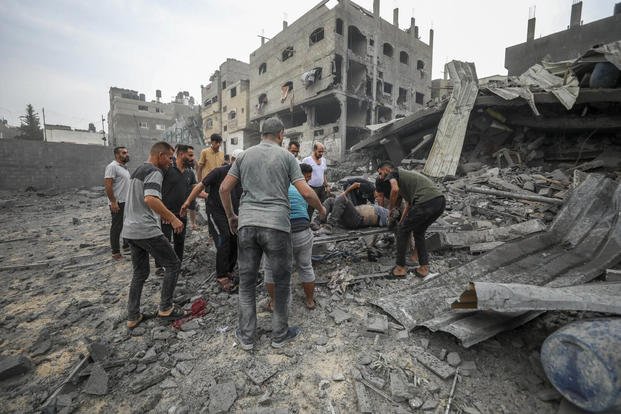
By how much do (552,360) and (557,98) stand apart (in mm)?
8285

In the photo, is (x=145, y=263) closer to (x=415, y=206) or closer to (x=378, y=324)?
(x=378, y=324)

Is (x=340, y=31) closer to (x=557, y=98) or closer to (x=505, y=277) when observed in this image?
(x=557, y=98)

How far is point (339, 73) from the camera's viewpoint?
19531 millimetres

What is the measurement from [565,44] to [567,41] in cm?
18

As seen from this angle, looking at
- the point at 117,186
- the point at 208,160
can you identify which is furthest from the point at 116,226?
the point at 208,160

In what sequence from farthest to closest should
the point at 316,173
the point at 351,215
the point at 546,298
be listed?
the point at 316,173 → the point at 351,215 → the point at 546,298

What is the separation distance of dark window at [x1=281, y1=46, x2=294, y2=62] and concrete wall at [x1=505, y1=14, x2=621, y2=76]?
1666 centimetres

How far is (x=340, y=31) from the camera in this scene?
1831 cm

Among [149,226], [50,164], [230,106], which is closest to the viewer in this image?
[149,226]

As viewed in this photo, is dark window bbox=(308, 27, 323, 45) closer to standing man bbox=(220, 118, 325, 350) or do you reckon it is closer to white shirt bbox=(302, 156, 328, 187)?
white shirt bbox=(302, 156, 328, 187)

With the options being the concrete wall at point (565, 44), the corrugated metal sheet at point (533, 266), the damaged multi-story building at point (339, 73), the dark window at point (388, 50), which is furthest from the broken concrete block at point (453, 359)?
the concrete wall at point (565, 44)

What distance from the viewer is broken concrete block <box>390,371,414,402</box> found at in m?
2.02

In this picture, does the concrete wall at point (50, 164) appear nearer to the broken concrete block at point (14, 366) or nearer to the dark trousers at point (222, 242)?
the dark trousers at point (222, 242)

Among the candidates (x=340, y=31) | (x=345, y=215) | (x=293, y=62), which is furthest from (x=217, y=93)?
(x=345, y=215)
